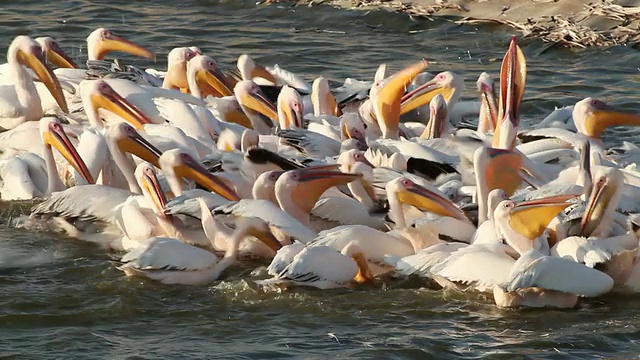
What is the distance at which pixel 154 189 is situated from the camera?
654 centimetres

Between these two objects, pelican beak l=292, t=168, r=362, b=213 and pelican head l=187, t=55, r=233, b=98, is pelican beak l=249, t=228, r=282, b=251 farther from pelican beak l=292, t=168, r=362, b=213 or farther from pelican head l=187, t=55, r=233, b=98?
pelican head l=187, t=55, r=233, b=98

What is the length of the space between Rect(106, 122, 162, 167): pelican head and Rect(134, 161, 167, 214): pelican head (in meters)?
0.45

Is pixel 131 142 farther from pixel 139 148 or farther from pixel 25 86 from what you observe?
pixel 25 86

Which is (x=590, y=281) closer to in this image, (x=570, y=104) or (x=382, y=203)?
(x=382, y=203)

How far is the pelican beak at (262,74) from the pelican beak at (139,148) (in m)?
2.31

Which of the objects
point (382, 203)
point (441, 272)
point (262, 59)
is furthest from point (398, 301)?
point (262, 59)

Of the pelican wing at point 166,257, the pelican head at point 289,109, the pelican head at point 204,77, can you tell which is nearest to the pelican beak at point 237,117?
the pelican head at point 204,77

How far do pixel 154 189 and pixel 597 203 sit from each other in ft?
7.12

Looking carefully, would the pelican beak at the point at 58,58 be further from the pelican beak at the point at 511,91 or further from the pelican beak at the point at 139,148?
the pelican beak at the point at 511,91

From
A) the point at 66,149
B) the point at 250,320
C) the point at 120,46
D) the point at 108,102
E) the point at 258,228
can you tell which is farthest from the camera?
the point at 120,46

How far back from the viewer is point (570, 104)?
981 centimetres

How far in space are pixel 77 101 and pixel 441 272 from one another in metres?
3.90

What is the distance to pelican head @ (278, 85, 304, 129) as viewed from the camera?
26.2 feet

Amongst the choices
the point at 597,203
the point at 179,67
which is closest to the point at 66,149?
the point at 179,67
